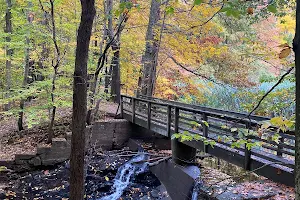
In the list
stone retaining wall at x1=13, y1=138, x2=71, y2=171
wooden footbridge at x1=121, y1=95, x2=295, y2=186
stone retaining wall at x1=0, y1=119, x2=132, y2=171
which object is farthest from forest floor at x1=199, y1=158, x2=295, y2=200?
stone retaining wall at x1=13, y1=138, x2=71, y2=171

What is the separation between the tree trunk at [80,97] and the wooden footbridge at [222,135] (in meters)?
1.73

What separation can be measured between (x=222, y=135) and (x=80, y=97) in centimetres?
339

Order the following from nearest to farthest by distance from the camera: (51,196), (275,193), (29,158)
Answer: (275,193)
(51,196)
(29,158)

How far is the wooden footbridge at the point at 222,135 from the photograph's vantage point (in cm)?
471

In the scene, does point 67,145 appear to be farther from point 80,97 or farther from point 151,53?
point 80,97

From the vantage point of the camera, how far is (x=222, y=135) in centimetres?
621

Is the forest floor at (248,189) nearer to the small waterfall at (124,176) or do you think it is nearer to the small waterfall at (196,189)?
the small waterfall at (196,189)

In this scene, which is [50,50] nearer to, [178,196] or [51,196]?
[51,196]

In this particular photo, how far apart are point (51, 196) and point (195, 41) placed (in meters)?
9.33

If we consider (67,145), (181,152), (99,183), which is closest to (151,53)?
(67,145)

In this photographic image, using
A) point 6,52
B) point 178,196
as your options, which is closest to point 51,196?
point 178,196

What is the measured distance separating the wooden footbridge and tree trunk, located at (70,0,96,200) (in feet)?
A: 5.66

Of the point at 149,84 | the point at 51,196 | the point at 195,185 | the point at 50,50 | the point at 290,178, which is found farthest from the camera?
the point at 149,84

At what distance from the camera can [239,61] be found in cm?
1508
